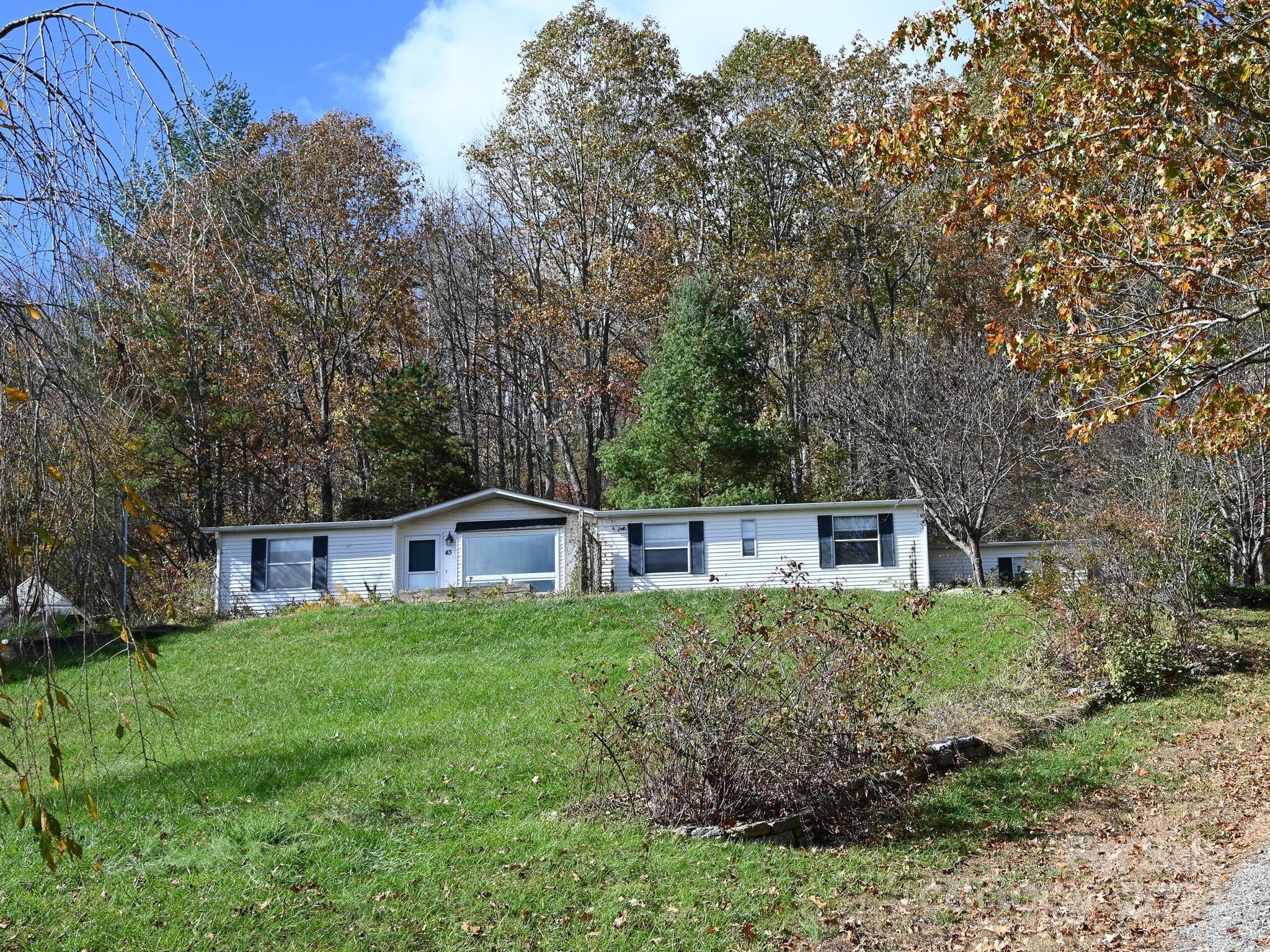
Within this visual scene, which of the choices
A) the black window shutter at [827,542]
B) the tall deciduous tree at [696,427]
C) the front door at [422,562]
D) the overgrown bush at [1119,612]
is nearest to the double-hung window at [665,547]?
the tall deciduous tree at [696,427]

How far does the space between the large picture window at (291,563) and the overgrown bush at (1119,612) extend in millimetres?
16593

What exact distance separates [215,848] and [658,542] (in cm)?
1722

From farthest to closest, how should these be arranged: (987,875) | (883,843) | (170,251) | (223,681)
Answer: (223,681)
(883,843)
(987,875)
(170,251)

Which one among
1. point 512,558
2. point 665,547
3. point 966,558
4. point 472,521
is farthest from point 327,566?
Result: point 966,558

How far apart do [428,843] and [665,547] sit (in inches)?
658

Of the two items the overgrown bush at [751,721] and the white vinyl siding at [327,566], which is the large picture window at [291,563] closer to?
the white vinyl siding at [327,566]

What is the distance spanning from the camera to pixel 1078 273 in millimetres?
8359

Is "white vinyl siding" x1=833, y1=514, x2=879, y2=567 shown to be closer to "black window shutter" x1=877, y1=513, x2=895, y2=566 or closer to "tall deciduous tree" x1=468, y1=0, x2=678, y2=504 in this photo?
"black window shutter" x1=877, y1=513, x2=895, y2=566

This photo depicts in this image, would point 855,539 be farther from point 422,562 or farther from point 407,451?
point 407,451

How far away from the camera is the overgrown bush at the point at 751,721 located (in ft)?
23.8

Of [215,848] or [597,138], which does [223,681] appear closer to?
[215,848]

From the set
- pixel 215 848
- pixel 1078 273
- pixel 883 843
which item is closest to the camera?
pixel 215 848

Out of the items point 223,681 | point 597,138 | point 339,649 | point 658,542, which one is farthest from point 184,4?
point 597,138

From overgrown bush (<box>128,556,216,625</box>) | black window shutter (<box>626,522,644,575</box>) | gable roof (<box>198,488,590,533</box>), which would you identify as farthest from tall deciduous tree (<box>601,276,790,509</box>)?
overgrown bush (<box>128,556,216,625</box>)
